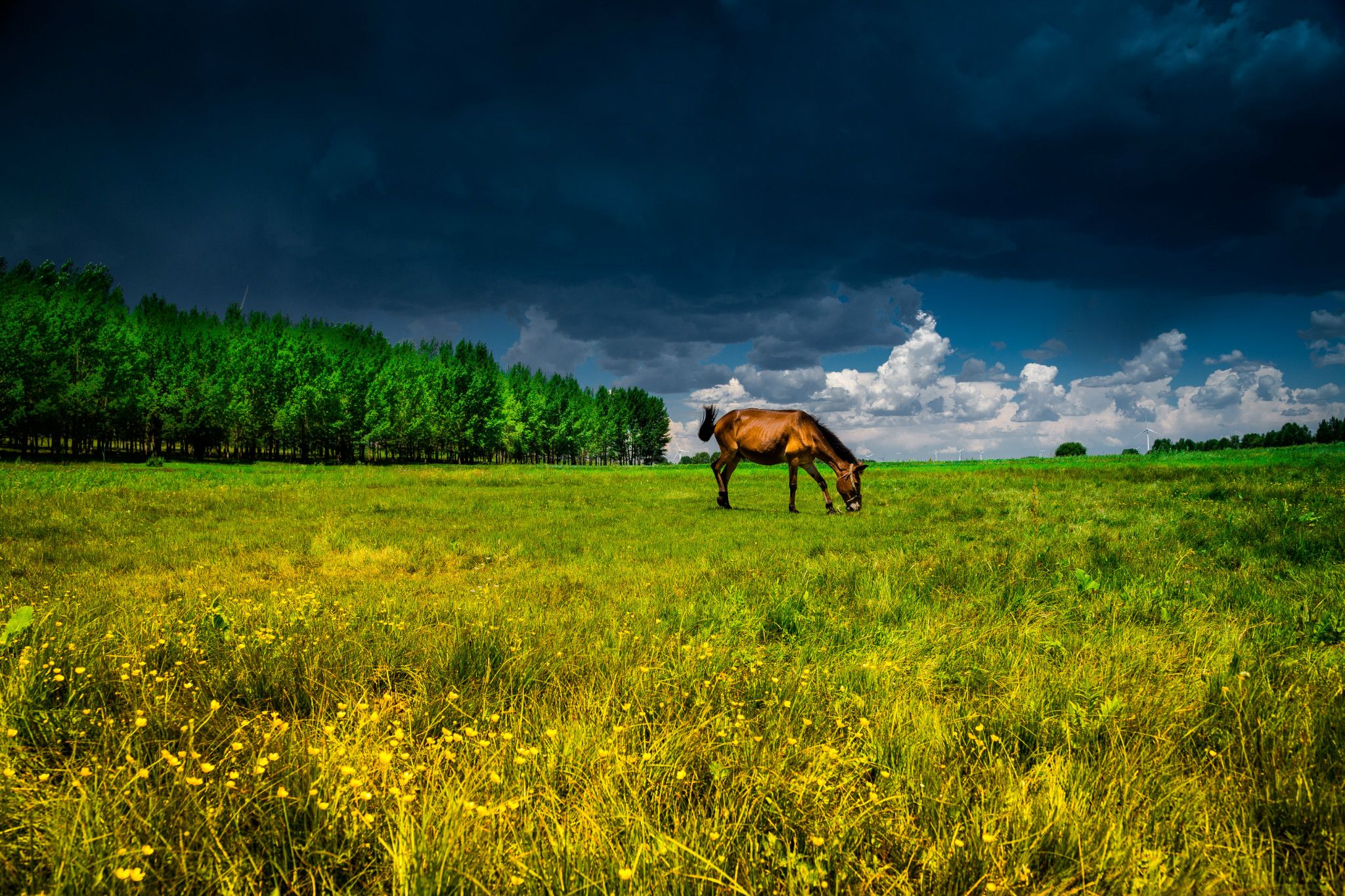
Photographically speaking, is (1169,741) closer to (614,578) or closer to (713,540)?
(614,578)

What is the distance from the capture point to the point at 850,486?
17.6 m

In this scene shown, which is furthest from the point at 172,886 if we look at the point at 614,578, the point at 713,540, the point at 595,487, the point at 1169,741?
the point at 595,487

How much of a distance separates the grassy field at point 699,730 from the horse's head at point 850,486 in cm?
898

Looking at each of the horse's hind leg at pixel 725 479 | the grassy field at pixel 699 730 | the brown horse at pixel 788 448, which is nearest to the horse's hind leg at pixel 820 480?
the brown horse at pixel 788 448

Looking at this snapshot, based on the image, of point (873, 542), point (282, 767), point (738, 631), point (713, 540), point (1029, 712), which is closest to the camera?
point (282, 767)

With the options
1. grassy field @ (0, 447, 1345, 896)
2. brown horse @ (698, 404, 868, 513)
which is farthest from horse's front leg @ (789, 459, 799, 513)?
grassy field @ (0, 447, 1345, 896)

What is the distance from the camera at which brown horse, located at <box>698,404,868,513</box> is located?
17812 millimetres

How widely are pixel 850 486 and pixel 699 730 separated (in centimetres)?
1530

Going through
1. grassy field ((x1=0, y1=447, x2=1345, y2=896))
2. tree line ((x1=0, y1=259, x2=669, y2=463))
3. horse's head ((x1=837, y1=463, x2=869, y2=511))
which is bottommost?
grassy field ((x1=0, y1=447, x2=1345, y2=896))

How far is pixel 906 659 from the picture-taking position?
15.0 ft

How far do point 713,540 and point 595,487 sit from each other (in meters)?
18.1

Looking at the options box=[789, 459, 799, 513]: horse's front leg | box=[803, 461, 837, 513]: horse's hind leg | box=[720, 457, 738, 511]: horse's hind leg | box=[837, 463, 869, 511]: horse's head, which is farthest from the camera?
box=[720, 457, 738, 511]: horse's hind leg

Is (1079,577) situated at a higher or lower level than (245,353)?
lower

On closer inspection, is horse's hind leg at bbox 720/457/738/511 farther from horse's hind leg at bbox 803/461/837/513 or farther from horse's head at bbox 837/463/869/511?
horse's head at bbox 837/463/869/511
